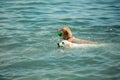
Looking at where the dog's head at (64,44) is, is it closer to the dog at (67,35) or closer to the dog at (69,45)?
the dog at (69,45)

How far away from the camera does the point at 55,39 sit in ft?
33.4

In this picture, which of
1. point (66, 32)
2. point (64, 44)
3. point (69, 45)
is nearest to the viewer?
point (64, 44)

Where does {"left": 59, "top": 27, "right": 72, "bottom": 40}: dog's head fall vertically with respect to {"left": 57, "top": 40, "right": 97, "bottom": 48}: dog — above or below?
above

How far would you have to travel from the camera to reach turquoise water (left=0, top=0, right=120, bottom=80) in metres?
7.28

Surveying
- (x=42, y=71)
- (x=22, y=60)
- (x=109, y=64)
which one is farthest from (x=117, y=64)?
(x=22, y=60)

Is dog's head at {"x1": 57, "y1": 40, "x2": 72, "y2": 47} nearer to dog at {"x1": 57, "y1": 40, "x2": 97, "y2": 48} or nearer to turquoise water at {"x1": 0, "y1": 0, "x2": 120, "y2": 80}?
dog at {"x1": 57, "y1": 40, "x2": 97, "y2": 48}

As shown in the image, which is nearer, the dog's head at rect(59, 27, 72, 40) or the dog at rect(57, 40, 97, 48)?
the dog at rect(57, 40, 97, 48)

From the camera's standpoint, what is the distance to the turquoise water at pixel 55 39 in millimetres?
7277

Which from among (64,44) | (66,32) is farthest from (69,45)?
(66,32)

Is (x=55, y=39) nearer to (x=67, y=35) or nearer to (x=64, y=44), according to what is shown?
(x=67, y=35)

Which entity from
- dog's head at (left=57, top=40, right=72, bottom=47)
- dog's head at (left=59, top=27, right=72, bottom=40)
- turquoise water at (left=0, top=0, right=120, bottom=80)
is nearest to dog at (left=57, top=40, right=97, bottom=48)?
dog's head at (left=57, top=40, right=72, bottom=47)

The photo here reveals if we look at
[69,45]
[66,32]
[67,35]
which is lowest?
[69,45]

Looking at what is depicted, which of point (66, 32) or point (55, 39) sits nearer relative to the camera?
point (66, 32)

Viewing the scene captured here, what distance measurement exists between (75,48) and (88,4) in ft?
26.0
